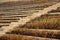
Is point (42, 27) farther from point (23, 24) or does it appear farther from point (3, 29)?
point (3, 29)

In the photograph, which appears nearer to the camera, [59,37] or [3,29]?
[59,37]

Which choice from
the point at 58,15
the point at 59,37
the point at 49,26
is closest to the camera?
the point at 59,37

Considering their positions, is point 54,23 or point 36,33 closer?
point 36,33

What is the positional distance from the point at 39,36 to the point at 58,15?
2.23ft

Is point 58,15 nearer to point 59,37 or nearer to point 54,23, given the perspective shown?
point 54,23

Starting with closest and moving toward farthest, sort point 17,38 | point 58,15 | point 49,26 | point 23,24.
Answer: point 17,38, point 49,26, point 23,24, point 58,15

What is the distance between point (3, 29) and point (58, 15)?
2.47ft

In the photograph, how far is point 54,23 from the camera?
6.92 feet

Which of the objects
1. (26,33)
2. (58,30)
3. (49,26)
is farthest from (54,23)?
(26,33)

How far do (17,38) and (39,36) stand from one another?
0.23m

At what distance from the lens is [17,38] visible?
193 cm

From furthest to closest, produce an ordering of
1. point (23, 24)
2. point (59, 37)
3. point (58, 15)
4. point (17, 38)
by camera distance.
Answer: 1. point (58, 15)
2. point (23, 24)
3. point (17, 38)
4. point (59, 37)

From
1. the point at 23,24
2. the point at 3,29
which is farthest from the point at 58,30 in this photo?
the point at 3,29

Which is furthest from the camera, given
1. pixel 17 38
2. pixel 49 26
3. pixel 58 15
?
pixel 58 15
